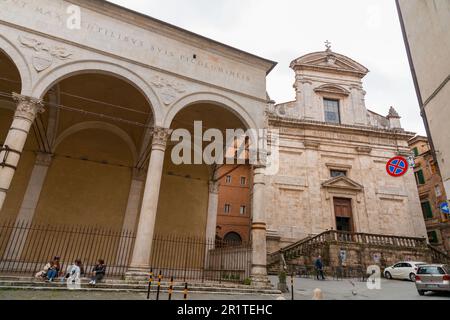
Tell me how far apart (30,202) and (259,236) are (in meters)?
9.20

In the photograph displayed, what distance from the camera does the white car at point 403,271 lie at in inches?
529

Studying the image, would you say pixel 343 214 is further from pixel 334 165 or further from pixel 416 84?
pixel 416 84

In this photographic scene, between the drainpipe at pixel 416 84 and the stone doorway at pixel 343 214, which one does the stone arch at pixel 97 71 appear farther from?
the stone doorway at pixel 343 214

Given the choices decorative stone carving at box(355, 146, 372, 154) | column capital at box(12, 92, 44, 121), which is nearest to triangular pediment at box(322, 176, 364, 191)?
decorative stone carving at box(355, 146, 372, 154)

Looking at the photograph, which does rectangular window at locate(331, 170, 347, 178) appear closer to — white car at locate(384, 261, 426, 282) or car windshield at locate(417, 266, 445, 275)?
white car at locate(384, 261, 426, 282)

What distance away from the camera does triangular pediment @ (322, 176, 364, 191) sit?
20.5m

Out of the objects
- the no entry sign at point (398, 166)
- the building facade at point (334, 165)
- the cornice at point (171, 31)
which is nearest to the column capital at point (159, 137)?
the cornice at point (171, 31)

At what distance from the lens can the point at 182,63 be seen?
33.4ft

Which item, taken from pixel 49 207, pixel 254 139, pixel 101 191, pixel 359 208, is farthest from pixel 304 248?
pixel 49 207

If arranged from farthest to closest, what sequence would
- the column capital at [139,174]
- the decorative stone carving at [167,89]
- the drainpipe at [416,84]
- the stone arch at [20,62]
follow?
the column capital at [139,174], the decorative stone carving at [167,89], the drainpipe at [416,84], the stone arch at [20,62]

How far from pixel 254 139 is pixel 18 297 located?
7859mm

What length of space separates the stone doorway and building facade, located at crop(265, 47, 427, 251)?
0.22 ft

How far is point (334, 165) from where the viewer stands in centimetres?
2138

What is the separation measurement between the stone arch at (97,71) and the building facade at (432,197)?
76.1 feet
